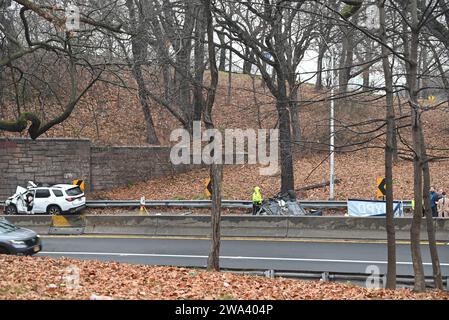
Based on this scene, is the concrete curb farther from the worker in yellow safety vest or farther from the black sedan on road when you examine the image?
the black sedan on road

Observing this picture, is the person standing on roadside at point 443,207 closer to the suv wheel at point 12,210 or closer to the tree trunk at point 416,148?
the tree trunk at point 416,148

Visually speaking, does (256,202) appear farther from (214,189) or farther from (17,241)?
(214,189)

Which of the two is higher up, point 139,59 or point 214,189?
point 139,59

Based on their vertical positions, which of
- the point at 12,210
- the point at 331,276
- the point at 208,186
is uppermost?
the point at 208,186

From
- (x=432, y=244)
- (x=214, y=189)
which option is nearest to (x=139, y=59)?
(x=214, y=189)

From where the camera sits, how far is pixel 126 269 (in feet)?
41.4

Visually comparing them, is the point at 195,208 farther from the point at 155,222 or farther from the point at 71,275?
the point at 71,275

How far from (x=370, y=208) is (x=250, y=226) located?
4.86m

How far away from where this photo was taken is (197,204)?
86.7ft

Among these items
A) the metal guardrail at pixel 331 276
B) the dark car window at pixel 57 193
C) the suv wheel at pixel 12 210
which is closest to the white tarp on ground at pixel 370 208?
the metal guardrail at pixel 331 276

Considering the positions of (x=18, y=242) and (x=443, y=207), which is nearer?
(x=18, y=242)

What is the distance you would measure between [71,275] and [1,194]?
21.0 meters

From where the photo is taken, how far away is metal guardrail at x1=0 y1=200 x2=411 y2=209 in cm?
2538
